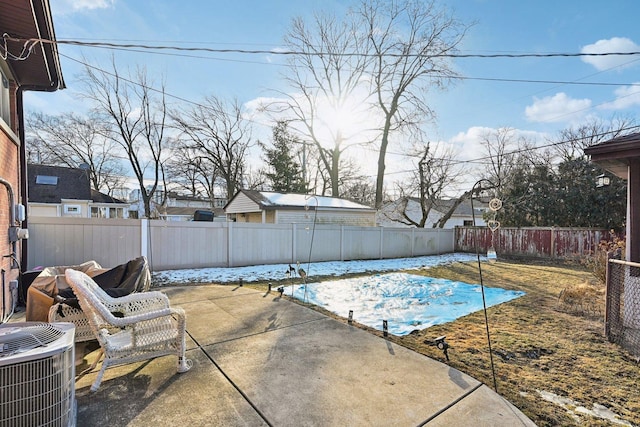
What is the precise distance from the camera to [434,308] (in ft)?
18.0

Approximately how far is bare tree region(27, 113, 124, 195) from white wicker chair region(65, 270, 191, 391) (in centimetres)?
1928

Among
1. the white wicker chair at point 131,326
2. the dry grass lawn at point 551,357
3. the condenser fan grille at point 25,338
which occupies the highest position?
the condenser fan grille at point 25,338

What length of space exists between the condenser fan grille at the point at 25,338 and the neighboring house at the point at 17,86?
10.7 ft

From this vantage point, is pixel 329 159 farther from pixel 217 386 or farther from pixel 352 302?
pixel 217 386

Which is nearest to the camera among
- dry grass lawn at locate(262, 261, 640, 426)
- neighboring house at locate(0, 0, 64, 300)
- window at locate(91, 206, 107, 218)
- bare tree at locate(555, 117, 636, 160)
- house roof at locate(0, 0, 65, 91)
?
dry grass lawn at locate(262, 261, 640, 426)

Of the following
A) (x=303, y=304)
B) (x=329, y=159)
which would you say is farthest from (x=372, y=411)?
(x=329, y=159)

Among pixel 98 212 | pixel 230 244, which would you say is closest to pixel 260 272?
pixel 230 244

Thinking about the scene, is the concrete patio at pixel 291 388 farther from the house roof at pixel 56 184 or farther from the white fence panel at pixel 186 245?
the house roof at pixel 56 184

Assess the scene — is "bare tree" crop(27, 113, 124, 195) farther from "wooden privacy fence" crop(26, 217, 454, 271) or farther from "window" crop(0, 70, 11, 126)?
"window" crop(0, 70, 11, 126)

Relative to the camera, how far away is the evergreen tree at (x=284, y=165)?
22703 millimetres

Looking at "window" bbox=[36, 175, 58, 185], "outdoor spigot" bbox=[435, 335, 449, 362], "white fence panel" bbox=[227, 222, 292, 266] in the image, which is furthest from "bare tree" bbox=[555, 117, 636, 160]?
"window" bbox=[36, 175, 58, 185]

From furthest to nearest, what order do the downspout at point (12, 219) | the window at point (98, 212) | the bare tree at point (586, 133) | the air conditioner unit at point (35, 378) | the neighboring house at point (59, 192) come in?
1. the window at point (98, 212)
2. the bare tree at point (586, 133)
3. the neighboring house at point (59, 192)
4. the downspout at point (12, 219)
5. the air conditioner unit at point (35, 378)

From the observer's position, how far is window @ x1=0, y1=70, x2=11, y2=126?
4.45m

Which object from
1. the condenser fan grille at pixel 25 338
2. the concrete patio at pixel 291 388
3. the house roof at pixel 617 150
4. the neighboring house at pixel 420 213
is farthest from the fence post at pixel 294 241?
the neighboring house at pixel 420 213
